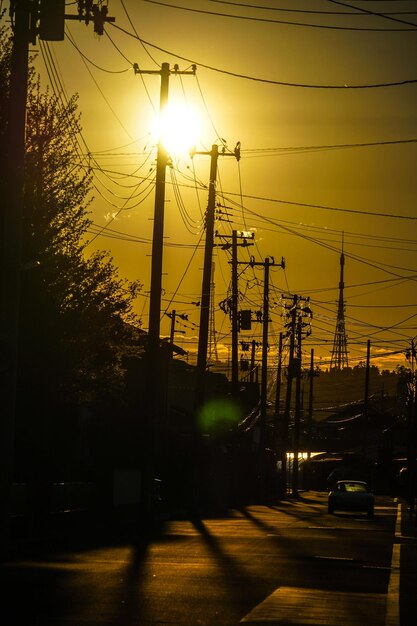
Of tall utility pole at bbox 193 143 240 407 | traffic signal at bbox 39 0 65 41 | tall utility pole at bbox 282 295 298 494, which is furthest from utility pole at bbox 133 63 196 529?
tall utility pole at bbox 282 295 298 494

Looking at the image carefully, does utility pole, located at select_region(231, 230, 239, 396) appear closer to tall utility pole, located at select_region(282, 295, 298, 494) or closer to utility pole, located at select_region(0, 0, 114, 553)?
tall utility pole, located at select_region(282, 295, 298, 494)

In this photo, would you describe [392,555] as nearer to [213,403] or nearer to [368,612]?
[368,612]

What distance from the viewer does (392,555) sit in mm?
23297

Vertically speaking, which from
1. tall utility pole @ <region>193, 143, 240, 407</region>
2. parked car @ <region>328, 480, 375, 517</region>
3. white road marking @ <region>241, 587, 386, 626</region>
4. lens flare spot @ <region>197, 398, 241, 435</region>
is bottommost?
parked car @ <region>328, 480, 375, 517</region>

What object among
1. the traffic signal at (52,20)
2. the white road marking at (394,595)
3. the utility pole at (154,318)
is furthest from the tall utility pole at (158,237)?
the traffic signal at (52,20)

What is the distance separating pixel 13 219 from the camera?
19.4 m

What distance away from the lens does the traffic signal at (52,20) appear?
18.8 metres

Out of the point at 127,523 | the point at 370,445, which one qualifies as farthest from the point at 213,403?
the point at 370,445

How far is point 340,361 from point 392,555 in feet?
272

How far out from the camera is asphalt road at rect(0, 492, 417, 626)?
1248 centimetres

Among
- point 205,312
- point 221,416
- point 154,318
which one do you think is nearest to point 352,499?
point 205,312

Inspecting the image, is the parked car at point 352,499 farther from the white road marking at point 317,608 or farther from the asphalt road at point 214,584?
the white road marking at point 317,608

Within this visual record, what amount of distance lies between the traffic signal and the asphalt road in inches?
345

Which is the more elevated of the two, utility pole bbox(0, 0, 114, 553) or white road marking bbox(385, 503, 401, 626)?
utility pole bbox(0, 0, 114, 553)
